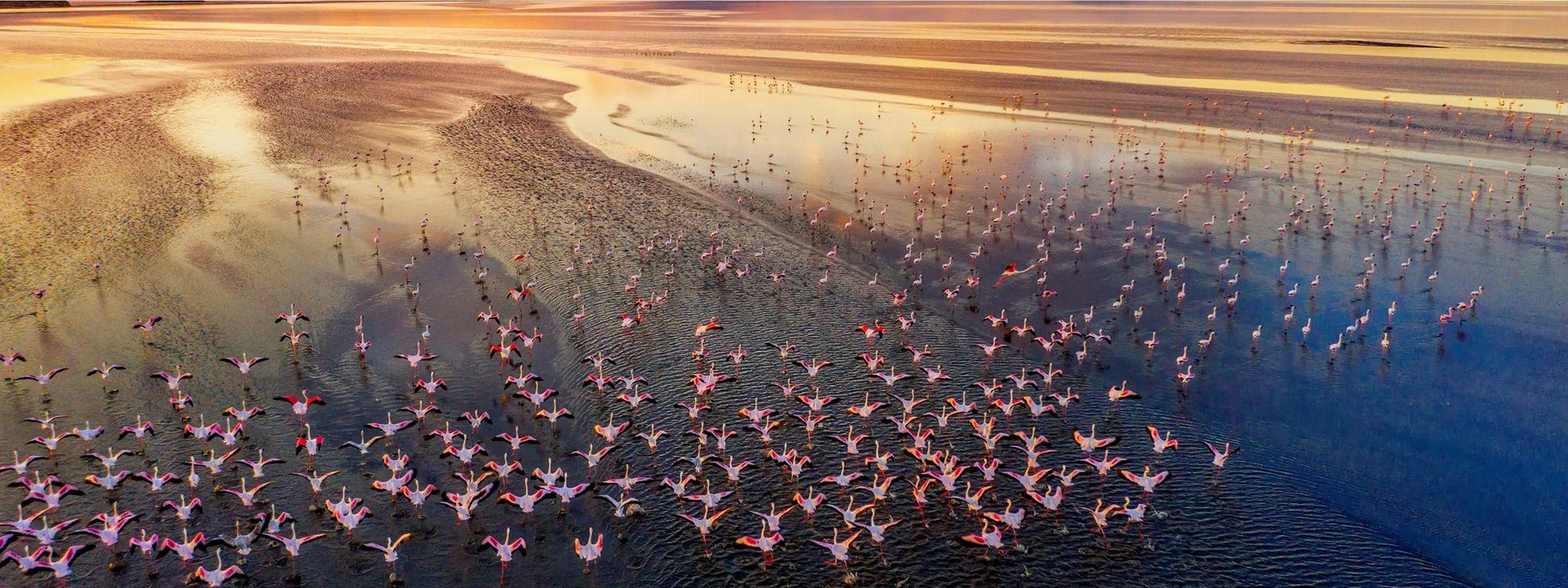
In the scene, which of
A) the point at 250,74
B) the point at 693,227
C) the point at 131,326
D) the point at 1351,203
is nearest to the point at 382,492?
the point at 131,326

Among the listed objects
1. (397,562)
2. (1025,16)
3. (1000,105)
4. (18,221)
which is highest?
(1025,16)

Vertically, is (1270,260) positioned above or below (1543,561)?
above

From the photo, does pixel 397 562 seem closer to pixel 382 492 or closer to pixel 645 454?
pixel 382 492

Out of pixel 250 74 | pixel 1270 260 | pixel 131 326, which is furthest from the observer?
pixel 250 74

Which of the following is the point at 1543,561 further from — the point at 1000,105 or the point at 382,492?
the point at 1000,105

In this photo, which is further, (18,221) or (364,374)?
(18,221)

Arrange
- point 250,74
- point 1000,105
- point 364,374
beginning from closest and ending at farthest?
1. point 364,374
2. point 1000,105
3. point 250,74
